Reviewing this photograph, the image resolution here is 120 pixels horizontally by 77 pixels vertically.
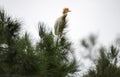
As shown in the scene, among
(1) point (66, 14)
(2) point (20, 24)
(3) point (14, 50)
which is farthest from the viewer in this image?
(1) point (66, 14)

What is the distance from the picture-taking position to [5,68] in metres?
7.30

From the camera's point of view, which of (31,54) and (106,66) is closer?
(31,54)

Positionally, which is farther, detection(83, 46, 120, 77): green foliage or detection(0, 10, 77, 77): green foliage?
detection(83, 46, 120, 77): green foliage

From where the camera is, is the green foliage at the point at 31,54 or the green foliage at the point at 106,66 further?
the green foliage at the point at 106,66

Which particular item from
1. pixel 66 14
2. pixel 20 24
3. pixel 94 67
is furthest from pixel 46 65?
pixel 66 14

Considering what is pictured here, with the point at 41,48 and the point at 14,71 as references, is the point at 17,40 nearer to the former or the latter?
the point at 41,48

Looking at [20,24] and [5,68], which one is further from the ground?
[20,24]

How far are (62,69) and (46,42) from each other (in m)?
0.98

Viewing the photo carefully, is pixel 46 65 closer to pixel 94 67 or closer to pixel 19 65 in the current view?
pixel 19 65

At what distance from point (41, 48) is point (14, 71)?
166 cm

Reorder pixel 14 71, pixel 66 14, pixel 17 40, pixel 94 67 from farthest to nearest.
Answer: pixel 66 14
pixel 94 67
pixel 17 40
pixel 14 71

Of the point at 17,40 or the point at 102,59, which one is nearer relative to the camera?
the point at 17,40

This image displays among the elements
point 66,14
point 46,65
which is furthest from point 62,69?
point 66,14

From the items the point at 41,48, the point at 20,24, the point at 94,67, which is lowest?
the point at 94,67
